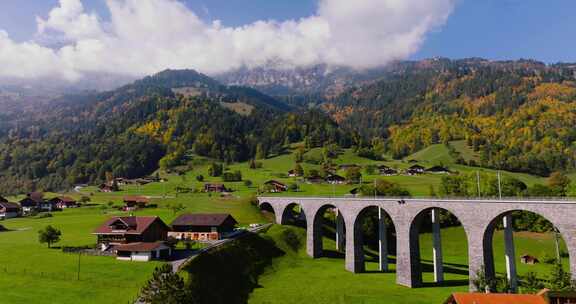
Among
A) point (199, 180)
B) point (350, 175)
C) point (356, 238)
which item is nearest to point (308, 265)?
point (356, 238)

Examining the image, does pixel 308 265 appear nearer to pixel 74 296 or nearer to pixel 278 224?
pixel 278 224

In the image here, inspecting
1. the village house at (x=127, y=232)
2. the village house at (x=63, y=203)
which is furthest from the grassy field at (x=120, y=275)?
the village house at (x=63, y=203)

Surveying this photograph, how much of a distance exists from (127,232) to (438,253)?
54.4 meters

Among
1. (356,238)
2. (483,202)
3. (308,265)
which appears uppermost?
(483,202)

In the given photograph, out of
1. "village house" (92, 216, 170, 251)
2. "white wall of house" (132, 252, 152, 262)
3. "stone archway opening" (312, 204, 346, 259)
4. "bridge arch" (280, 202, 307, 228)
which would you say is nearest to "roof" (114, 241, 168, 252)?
"white wall of house" (132, 252, 152, 262)

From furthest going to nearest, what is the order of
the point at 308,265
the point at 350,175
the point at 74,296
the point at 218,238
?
the point at 350,175 → the point at 218,238 → the point at 308,265 → the point at 74,296

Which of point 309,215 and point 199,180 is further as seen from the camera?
point 199,180

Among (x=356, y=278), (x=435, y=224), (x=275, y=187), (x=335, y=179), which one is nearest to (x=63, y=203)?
(x=275, y=187)

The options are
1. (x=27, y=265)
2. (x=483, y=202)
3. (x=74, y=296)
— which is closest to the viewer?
(x=74, y=296)

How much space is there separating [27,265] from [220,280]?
96.9 ft

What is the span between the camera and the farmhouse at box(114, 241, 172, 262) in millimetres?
70000

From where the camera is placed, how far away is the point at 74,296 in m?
52.2

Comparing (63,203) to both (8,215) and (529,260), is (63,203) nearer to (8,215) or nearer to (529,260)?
(8,215)

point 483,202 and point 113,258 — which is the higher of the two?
point 483,202
